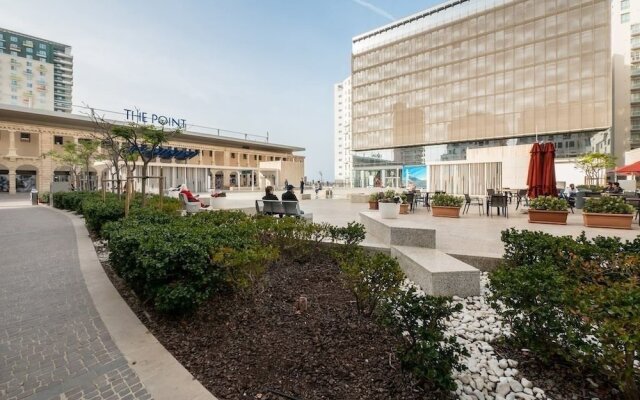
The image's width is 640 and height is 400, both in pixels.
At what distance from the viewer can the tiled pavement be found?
8.65 ft

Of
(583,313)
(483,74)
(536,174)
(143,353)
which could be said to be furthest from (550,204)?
(483,74)

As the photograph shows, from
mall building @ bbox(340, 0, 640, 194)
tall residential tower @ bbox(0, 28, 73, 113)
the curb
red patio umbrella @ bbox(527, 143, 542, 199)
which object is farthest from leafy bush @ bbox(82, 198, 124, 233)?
tall residential tower @ bbox(0, 28, 73, 113)

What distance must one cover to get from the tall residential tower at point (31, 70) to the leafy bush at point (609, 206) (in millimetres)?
102828

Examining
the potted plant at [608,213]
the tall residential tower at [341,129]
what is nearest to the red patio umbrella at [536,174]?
the potted plant at [608,213]

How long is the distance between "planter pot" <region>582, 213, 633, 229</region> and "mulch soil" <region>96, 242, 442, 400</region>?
8565mm

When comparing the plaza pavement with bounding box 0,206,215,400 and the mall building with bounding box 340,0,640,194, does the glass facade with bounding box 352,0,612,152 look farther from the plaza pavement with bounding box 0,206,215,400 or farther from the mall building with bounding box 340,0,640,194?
the plaza pavement with bounding box 0,206,215,400

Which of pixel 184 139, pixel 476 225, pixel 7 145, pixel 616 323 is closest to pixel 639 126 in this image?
pixel 476 225

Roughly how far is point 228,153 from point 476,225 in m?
62.4

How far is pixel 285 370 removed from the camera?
272 centimetres

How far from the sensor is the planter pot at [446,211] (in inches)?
453

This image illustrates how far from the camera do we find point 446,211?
1165 cm

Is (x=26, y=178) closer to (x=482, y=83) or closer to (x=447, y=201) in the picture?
(x=447, y=201)

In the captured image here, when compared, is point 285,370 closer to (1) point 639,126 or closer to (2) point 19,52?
(1) point 639,126

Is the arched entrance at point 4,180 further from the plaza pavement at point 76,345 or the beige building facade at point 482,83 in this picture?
the beige building facade at point 482,83
